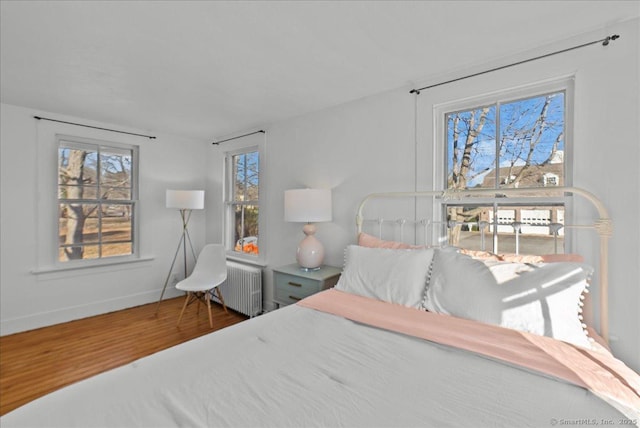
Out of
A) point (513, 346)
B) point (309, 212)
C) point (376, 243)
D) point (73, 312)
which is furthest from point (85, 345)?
point (513, 346)

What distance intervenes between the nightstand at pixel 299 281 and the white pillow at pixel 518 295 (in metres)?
1.07

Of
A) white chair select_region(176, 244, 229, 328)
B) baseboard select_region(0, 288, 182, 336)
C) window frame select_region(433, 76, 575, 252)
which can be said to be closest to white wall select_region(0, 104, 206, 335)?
baseboard select_region(0, 288, 182, 336)

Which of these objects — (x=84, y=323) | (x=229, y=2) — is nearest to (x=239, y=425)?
(x=229, y=2)

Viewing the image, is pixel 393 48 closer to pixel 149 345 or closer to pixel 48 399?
pixel 48 399

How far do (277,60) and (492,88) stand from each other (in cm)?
159

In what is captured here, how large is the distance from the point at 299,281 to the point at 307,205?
0.72 metres

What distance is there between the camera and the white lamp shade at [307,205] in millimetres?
2844

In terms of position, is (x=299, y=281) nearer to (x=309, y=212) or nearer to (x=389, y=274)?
(x=309, y=212)

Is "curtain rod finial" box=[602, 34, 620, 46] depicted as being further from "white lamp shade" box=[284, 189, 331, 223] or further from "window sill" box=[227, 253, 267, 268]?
"window sill" box=[227, 253, 267, 268]

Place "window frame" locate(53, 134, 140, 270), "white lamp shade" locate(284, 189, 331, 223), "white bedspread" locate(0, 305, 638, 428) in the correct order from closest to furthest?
1. "white bedspread" locate(0, 305, 638, 428)
2. "white lamp shade" locate(284, 189, 331, 223)
3. "window frame" locate(53, 134, 140, 270)

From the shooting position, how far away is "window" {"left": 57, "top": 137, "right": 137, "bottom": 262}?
3.59 m

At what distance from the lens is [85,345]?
2.92 meters

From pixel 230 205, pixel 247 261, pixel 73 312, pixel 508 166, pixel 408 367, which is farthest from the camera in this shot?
pixel 230 205

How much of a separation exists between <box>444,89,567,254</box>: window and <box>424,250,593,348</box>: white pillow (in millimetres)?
458
